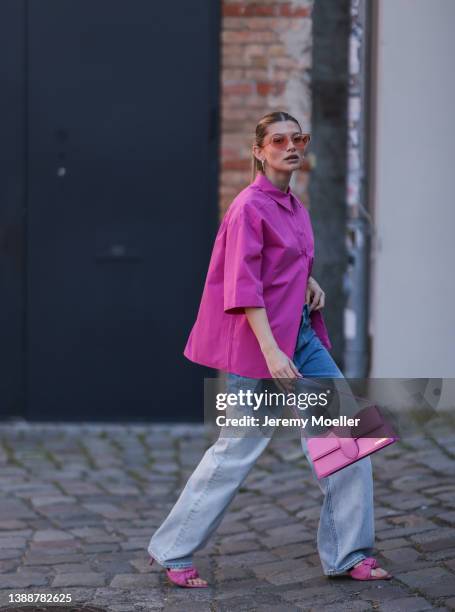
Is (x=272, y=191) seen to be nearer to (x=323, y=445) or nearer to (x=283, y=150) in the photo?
(x=283, y=150)

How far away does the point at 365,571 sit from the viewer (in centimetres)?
496

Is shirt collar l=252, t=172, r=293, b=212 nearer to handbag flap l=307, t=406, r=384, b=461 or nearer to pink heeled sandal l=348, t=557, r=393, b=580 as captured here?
handbag flap l=307, t=406, r=384, b=461

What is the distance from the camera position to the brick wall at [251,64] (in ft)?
27.1

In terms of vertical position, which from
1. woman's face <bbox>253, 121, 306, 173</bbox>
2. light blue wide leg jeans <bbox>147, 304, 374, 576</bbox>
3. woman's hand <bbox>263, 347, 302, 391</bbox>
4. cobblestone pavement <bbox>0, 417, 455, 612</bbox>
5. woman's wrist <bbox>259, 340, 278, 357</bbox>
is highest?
woman's face <bbox>253, 121, 306, 173</bbox>

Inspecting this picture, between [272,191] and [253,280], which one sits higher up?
[272,191]

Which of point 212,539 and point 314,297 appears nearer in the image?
point 314,297

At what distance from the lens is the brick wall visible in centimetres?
827

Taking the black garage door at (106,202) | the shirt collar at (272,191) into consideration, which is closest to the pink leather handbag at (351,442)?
the shirt collar at (272,191)

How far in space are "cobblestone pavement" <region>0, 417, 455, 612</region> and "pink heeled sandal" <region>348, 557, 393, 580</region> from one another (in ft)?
0.09

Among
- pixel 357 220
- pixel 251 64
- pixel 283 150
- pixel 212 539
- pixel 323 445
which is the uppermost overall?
pixel 251 64

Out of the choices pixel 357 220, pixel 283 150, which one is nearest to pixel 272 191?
pixel 283 150

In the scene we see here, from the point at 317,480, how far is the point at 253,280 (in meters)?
0.84

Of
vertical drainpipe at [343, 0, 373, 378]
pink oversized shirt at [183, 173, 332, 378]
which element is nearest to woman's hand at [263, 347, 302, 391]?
pink oversized shirt at [183, 173, 332, 378]

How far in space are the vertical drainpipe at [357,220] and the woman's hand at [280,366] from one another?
3962 mm
